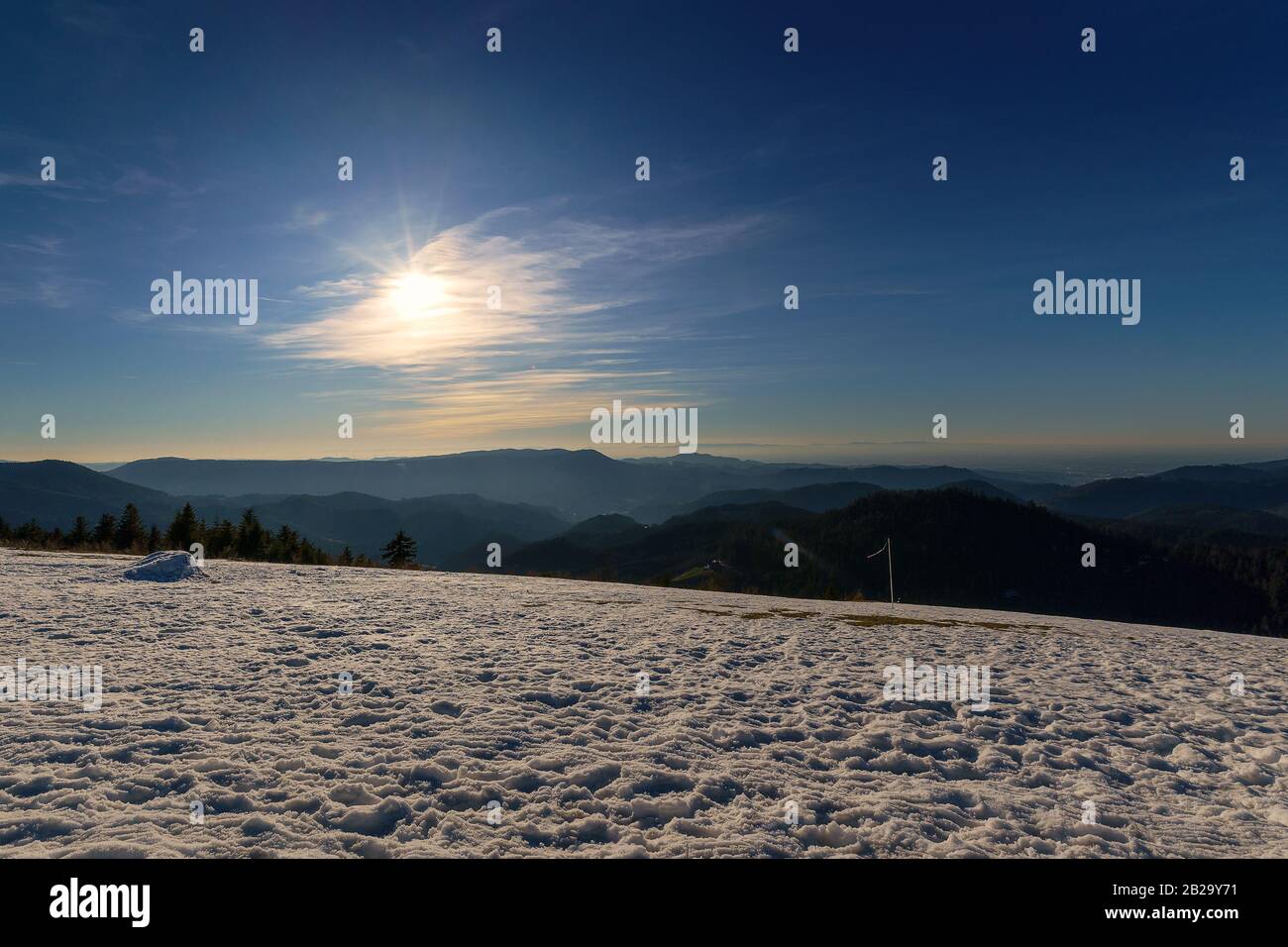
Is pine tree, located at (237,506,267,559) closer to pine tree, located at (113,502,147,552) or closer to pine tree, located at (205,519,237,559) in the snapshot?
pine tree, located at (205,519,237,559)

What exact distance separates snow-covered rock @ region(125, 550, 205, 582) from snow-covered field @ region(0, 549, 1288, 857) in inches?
287

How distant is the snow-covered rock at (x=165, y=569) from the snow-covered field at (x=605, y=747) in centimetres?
728

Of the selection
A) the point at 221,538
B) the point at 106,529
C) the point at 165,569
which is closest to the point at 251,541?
the point at 221,538

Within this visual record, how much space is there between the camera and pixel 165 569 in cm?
2656

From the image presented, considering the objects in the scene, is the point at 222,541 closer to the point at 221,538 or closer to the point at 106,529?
the point at 221,538

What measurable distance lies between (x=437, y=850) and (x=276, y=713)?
590 centimetres

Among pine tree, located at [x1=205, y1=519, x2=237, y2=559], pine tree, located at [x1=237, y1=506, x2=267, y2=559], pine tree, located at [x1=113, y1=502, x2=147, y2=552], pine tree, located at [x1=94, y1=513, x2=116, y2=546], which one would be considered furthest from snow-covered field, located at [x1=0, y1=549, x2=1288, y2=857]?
pine tree, located at [x1=94, y1=513, x2=116, y2=546]

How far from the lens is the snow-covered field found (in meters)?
6.74

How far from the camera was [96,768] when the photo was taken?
7.80 meters

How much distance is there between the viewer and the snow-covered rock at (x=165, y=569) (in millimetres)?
26031

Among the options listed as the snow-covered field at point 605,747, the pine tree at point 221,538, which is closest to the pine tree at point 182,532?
the pine tree at point 221,538

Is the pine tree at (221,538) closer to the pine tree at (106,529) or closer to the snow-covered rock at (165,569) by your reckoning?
the pine tree at (106,529)
